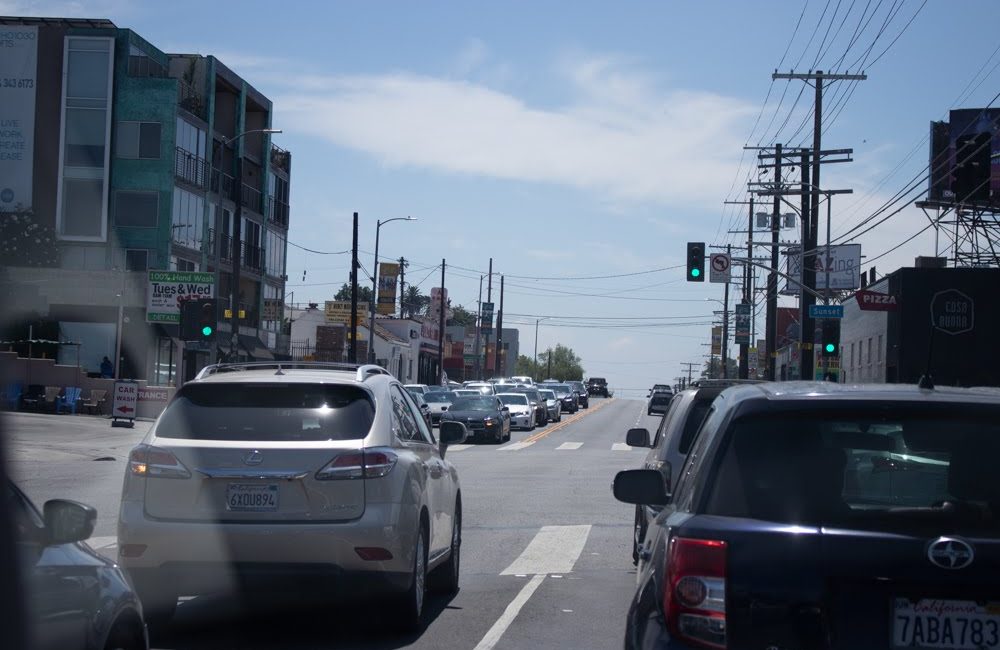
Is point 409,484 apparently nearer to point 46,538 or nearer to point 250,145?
point 46,538

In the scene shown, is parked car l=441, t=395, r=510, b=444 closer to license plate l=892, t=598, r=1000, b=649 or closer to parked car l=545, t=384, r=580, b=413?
parked car l=545, t=384, r=580, b=413

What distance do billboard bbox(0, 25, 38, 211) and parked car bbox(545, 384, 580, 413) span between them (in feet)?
95.9

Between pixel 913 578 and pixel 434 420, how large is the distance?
38.9 m

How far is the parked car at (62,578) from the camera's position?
473 cm

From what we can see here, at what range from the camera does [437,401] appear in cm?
4472

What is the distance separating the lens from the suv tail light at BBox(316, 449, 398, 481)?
7.76 metres

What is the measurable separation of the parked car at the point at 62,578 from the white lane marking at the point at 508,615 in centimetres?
351

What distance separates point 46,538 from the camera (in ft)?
15.9

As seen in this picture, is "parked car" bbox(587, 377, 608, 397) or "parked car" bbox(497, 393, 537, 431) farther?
"parked car" bbox(587, 377, 608, 397)

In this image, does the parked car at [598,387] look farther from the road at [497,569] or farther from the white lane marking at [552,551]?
the white lane marking at [552,551]

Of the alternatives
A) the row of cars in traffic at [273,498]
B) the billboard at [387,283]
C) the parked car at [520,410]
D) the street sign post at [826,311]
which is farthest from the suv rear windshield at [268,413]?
the billboard at [387,283]

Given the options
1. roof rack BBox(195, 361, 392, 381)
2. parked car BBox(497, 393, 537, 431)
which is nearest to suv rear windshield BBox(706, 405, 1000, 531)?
roof rack BBox(195, 361, 392, 381)

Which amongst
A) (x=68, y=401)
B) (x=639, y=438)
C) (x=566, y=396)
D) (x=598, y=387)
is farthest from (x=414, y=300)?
(x=639, y=438)

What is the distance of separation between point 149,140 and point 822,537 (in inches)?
1881
